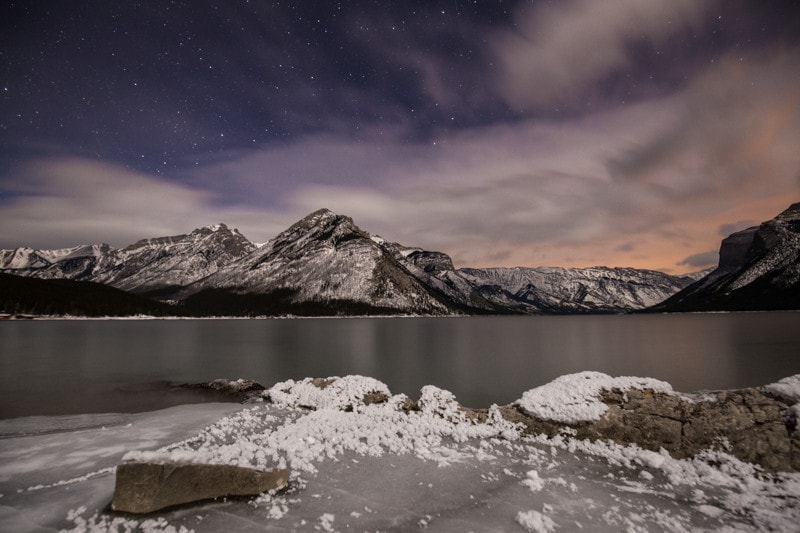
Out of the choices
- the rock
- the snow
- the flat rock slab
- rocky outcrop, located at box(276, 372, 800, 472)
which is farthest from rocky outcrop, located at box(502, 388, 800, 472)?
the rock

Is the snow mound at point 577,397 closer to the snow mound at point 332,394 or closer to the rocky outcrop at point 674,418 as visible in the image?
the rocky outcrop at point 674,418

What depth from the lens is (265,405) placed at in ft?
76.6

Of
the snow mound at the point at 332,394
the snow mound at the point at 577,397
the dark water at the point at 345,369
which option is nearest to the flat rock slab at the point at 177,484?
the snow mound at the point at 332,394

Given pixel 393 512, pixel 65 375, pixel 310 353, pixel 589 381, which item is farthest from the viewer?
pixel 310 353

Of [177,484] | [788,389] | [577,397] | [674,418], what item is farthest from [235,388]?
[788,389]

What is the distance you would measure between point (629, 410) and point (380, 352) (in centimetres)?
5948

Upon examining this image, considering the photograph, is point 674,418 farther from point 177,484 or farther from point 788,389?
point 177,484

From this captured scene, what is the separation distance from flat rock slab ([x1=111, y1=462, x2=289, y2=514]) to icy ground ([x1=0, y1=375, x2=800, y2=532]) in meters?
0.31

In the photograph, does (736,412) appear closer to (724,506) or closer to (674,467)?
(674,467)

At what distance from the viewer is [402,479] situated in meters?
12.2

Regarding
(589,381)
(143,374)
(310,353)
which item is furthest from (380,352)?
(589,381)

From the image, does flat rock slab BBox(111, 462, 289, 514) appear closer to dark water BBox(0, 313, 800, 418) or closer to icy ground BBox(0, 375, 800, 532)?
icy ground BBox(0, 375, 800, 532)

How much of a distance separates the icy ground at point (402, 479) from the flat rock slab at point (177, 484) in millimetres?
313

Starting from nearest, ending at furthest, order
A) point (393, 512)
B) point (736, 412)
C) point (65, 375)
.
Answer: point (393, 512), point (736, 412), point (65, 375)
